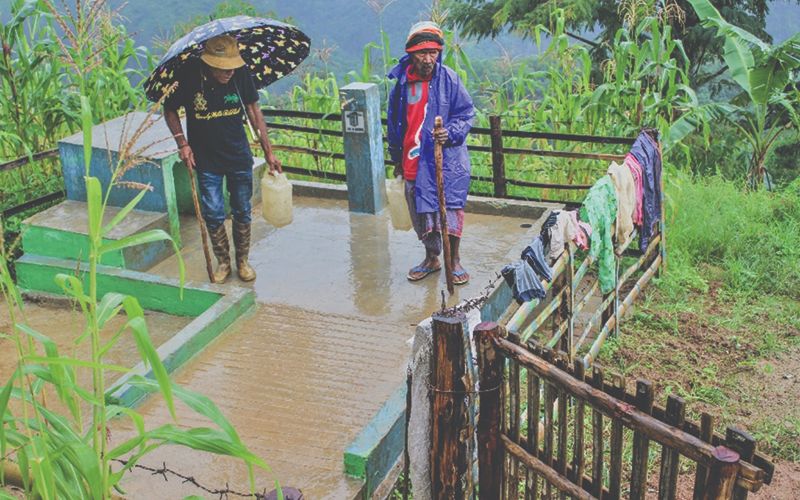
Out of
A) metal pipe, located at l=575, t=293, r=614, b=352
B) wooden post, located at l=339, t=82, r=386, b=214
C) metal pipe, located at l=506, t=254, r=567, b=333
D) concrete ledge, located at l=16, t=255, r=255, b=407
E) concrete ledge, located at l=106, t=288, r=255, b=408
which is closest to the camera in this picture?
metal pipe, located at l=506, t=254, r=567, b=333

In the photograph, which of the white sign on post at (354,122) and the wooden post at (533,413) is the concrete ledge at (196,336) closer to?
the white sign on post at (354,122)

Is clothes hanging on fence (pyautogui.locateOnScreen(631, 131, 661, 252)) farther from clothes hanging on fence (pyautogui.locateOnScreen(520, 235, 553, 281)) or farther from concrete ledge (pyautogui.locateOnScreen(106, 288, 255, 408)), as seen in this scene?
concrete ledge (pyautogui.locateOnScreen(106, 288, 255, 408))

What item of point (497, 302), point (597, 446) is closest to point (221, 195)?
point (497, 302)

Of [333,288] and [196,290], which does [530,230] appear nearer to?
[333,288]

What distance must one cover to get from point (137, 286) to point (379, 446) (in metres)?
2.93

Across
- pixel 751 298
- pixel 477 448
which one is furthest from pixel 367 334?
pixel 751 298

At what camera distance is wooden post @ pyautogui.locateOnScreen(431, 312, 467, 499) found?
13.3ft

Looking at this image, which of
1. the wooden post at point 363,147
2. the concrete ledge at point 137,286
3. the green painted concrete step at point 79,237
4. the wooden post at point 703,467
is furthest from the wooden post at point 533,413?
the wooden post at point 363,147

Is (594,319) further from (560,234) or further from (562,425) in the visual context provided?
(562,425)

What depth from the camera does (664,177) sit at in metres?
8.81

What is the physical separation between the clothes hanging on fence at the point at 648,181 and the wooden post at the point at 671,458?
405 cm

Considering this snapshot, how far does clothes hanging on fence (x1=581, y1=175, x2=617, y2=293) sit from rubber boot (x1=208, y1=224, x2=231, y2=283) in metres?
2.79

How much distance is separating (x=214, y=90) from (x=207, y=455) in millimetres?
2799

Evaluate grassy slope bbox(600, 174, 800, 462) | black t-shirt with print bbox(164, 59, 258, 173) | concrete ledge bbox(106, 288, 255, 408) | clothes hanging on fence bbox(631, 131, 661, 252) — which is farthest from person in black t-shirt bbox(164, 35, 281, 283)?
→ grassy slope bbox(600, 174, 800, 462)
